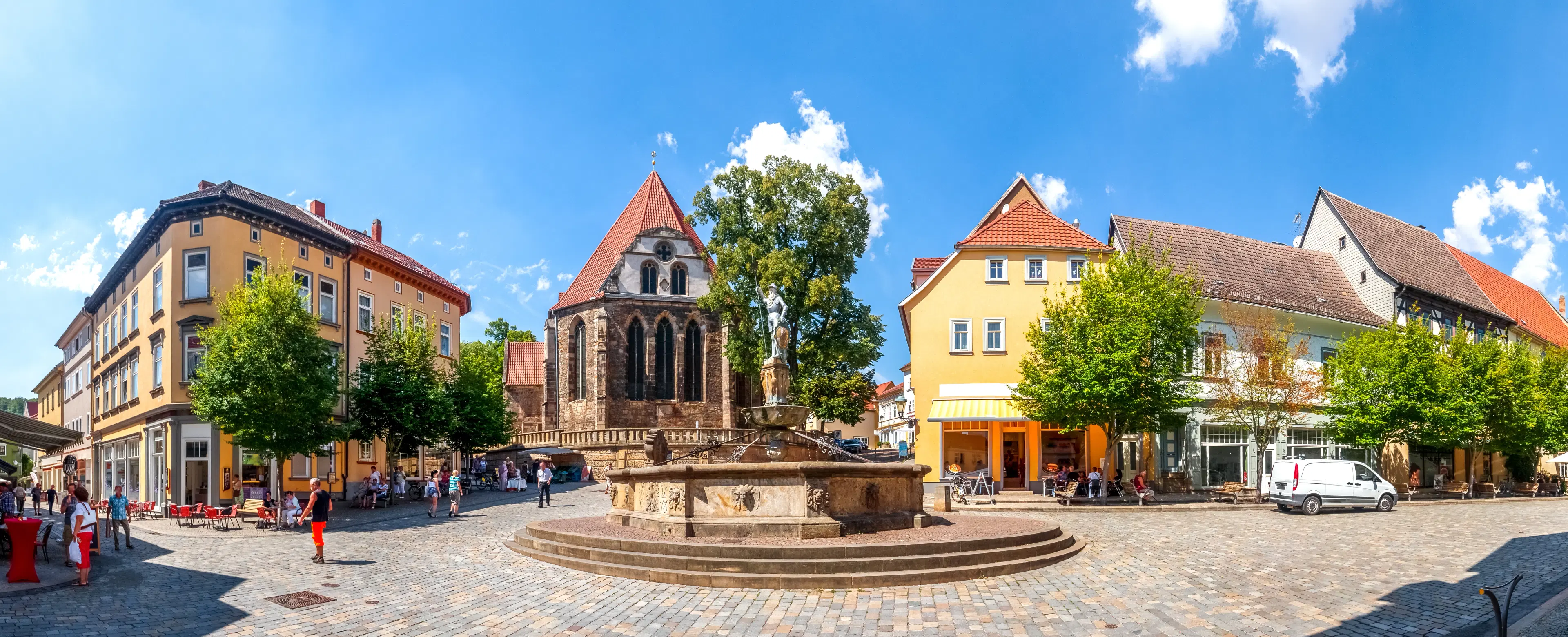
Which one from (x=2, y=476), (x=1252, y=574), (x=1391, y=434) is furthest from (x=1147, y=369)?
(x=2, y=476)

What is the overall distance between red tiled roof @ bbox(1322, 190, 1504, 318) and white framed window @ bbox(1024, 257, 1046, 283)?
1589cm

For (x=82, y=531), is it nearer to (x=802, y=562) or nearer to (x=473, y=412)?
(x=802, y=562)

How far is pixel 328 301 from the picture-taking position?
1363 inches

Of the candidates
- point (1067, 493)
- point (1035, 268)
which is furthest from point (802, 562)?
point (1035, 268)

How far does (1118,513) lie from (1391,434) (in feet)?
55.0

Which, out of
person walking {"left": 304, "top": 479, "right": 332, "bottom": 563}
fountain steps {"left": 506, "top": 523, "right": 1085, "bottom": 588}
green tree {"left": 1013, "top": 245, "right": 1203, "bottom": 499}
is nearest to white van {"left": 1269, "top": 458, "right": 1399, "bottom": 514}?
green tree {"left": 1013, "top": 245, "right": 1203, "bottom": 499}

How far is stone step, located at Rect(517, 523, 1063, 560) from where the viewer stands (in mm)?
13422

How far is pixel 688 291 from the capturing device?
58.8 metres

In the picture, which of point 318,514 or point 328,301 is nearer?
point 318,514

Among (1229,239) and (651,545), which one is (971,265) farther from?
(651,545)

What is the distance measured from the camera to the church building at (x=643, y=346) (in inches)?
2222

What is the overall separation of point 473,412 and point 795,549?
86.3 ft

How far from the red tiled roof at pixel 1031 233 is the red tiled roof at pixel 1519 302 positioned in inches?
994

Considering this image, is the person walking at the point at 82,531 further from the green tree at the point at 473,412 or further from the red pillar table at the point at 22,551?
the green tree at the point at 473,412
